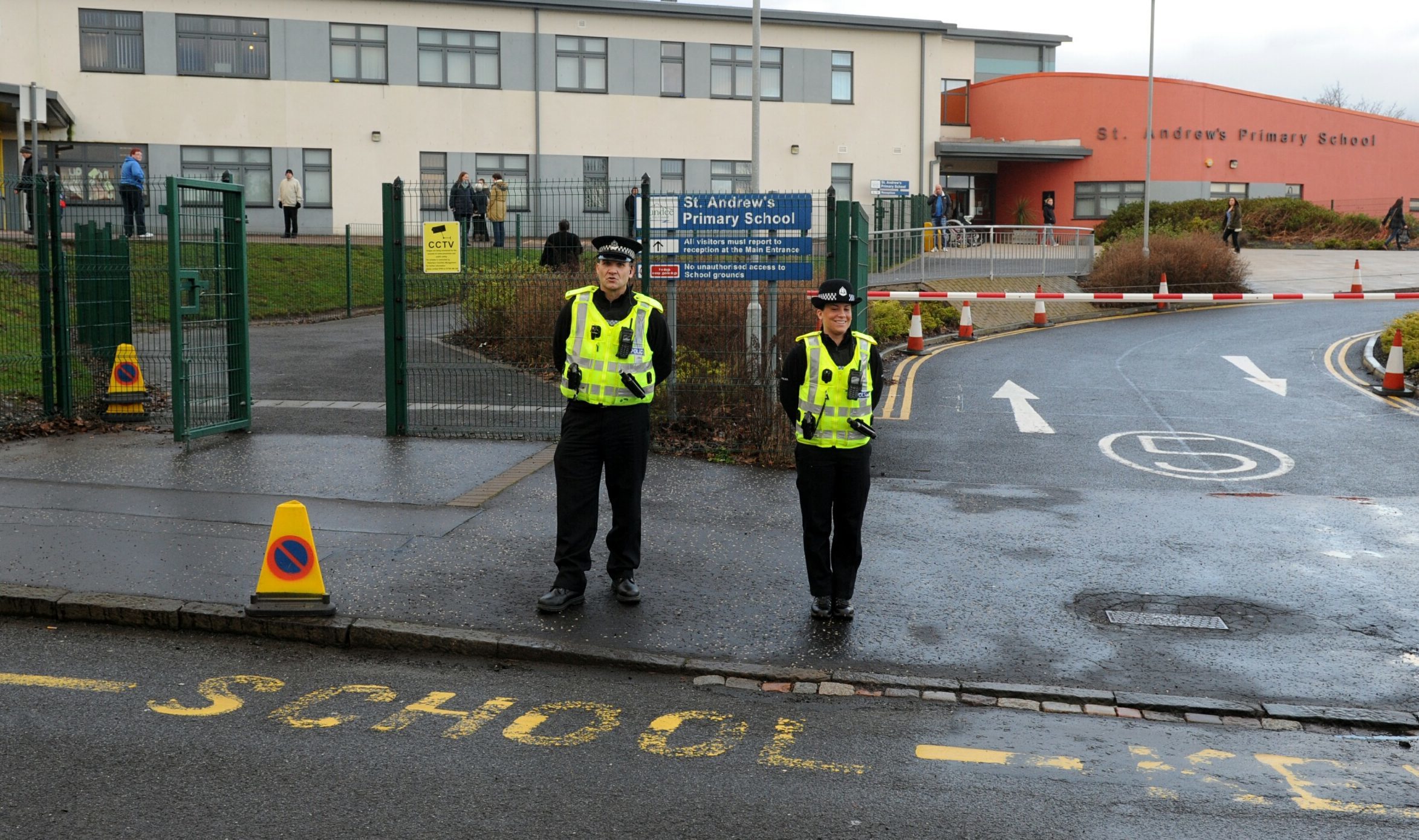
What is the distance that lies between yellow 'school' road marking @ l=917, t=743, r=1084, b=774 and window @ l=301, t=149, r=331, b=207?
32890 millimetres

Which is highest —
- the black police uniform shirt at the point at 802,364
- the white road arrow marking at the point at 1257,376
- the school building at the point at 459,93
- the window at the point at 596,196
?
the school building at the point at 459,93

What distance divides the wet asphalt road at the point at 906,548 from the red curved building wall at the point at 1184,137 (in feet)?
108

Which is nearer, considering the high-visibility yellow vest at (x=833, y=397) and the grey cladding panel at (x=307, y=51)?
the high-visibility yellow vest at (x=833, y=397)

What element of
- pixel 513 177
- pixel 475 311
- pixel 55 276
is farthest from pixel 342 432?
pixel 513 177

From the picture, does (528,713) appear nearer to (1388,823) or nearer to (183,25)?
(1388,823)

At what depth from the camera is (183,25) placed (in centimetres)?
3406

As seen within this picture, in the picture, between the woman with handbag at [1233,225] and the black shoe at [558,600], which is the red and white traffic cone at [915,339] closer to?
the black shoe at [558,600]

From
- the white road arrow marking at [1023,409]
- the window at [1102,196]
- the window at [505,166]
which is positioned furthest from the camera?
Answer: the window at [1102,196]

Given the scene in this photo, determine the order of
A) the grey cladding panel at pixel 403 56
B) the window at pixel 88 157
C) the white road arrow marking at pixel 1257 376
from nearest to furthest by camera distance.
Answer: the white road arrow marking at pixel 1257 376 < the window at pixel 88 157 < the grey cladding panel at pixel 403 56

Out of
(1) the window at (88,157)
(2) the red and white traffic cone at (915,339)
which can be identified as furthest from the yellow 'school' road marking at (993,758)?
(1) the window at (88,157)

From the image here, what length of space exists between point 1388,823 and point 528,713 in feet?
10.8

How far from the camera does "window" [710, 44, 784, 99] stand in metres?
38.6

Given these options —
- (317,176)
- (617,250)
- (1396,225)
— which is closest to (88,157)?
(317,176)

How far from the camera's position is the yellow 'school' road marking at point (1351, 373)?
51.0 ft
